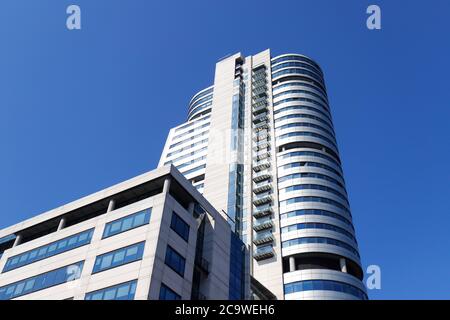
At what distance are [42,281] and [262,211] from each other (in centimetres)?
5696

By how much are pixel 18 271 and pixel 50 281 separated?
740 cm

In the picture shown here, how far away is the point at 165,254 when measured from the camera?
151ft

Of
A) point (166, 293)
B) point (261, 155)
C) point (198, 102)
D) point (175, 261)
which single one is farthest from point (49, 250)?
point (198, 102)

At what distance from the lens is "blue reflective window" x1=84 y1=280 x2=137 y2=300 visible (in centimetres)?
4256

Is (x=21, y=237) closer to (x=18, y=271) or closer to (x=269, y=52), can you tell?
(x=18, y=271)

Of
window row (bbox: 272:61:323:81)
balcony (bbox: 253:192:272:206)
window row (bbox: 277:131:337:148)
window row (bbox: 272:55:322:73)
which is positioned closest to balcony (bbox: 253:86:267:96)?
window row (bbox: 272:61:323:81)

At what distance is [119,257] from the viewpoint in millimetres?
46750

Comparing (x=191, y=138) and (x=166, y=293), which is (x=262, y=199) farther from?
(x=166, y=293)

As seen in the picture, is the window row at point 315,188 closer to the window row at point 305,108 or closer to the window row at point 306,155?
the window row at point 306,155

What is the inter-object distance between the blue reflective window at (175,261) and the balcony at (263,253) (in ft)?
152

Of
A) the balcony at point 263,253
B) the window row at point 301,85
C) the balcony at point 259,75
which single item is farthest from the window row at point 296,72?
the balcony at point 263,253

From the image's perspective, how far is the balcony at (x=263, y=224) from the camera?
3809 inches
